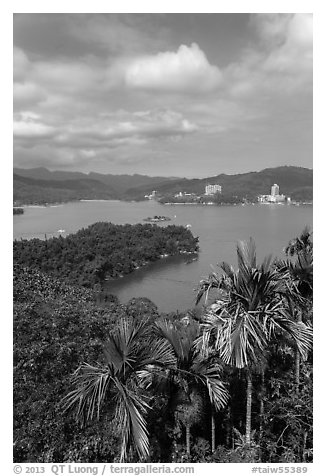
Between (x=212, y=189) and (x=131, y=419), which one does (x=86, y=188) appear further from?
(x=131, y=419)

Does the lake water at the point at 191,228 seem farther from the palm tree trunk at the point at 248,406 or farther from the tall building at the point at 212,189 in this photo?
the tall building at the point at 212,189

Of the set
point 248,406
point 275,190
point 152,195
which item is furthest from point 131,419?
point 152,195

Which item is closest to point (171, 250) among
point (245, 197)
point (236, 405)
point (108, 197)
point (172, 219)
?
point (172, 219)

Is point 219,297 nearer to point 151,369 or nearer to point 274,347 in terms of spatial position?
point 151,369

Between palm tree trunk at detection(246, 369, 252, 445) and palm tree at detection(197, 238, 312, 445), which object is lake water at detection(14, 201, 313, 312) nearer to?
palm tree at detection(197, 238, 312, 445)

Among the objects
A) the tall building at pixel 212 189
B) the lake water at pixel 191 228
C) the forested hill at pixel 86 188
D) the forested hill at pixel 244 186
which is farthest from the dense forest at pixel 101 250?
the tall building at pixel 212 189
